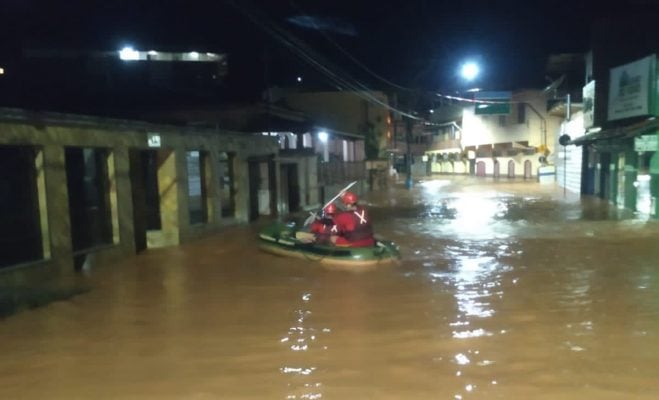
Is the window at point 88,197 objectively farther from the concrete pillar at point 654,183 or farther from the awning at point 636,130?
the concrete pillar at point 654,183

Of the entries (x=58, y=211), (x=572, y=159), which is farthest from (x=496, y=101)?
(x=58, y=211)

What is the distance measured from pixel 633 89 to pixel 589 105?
6.01m

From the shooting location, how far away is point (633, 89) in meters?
19.2

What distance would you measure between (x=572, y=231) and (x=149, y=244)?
1152 centimetres

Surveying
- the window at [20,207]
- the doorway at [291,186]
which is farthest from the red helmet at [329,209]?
the doorway at [291,186]

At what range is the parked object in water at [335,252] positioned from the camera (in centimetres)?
1156

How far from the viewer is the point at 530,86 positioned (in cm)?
4762

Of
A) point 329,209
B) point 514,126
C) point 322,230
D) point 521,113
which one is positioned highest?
point 521,113

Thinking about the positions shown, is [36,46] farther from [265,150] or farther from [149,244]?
[149,244]

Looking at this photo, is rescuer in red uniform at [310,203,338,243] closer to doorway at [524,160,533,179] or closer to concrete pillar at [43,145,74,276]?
concrete pillar at [43,145,74,276]

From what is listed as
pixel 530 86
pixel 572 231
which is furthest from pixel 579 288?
pixel 530 86

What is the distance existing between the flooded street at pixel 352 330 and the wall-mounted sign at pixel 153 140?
8.31 feet

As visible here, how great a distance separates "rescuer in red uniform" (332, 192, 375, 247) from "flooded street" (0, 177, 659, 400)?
81cm

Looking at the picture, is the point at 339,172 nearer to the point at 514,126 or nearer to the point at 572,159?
the point at 572,159
